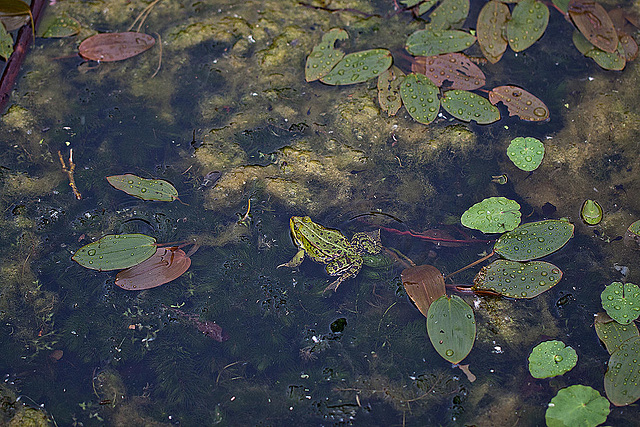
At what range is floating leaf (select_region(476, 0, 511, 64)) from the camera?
3.21 meters

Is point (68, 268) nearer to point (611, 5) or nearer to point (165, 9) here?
point (165, 9)

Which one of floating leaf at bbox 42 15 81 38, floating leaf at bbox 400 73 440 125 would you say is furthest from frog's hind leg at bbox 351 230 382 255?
floating leaf at bbox 42 15 81 38

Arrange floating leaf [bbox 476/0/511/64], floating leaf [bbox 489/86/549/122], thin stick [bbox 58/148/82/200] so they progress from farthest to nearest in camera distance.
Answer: floating leaf [bbox 476/0/511/64] < floating leaf [bbox 489/86/549/122] < thin stick [bbox 58/148/82/200]

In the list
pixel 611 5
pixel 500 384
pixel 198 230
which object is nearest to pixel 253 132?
pixel 198 230

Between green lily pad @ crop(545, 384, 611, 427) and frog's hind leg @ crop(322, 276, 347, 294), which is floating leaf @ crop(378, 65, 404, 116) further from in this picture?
green lily pad @ crop(545, 384, 611, 427)

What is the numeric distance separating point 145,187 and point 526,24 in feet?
9.27

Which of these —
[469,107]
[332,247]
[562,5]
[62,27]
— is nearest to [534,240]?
[469,107]

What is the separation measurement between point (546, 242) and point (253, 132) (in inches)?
75.0

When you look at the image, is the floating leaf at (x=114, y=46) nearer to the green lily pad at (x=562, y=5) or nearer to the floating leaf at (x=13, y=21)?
the floating leaf at (x=13, y=21)

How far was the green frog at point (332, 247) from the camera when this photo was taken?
102 inches

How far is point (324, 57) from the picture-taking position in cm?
323

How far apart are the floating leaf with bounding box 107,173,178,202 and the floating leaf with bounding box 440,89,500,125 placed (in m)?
1.84

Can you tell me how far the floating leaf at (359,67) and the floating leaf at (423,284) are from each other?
1388 mm

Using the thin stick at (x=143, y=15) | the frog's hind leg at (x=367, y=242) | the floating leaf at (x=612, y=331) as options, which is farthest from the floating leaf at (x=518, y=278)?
the thin stick at (x=143, y=15)
